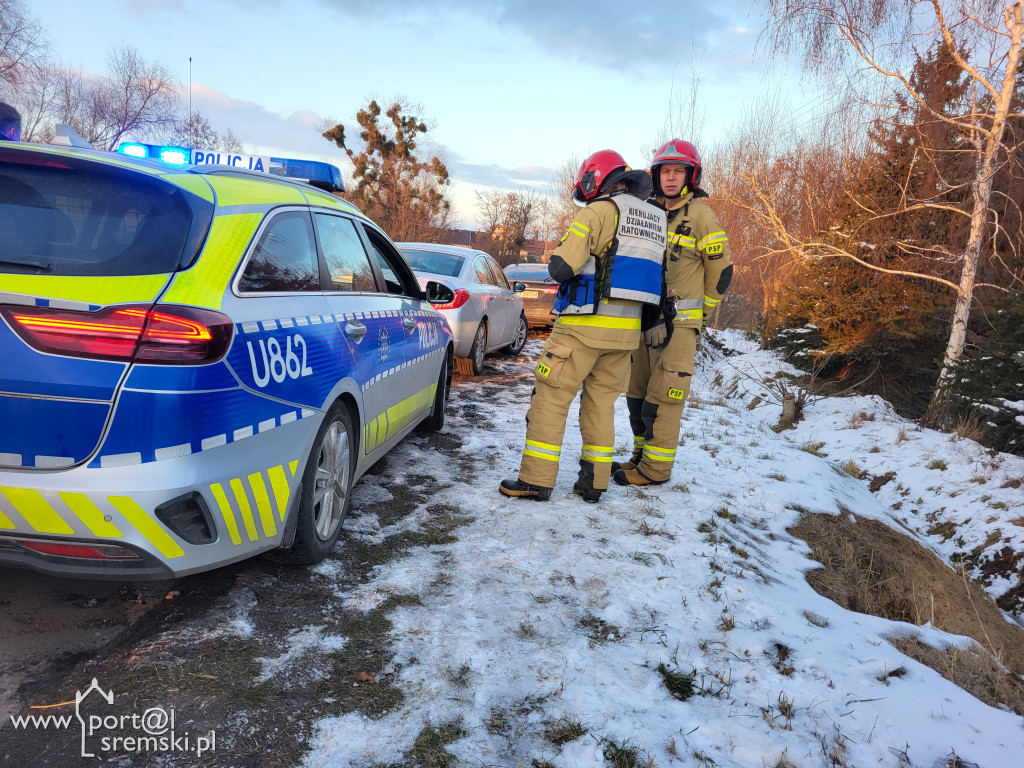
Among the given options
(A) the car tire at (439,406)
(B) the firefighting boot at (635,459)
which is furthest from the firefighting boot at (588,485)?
(A) the car tire at (439,406)

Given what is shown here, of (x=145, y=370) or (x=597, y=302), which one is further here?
(x=597, y=302)

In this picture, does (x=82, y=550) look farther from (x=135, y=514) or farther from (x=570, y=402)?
(x=570, y=402)

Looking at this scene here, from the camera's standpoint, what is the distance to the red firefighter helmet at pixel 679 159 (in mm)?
4293

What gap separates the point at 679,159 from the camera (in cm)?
428

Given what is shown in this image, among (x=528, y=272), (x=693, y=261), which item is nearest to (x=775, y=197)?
(x=528, y=272)

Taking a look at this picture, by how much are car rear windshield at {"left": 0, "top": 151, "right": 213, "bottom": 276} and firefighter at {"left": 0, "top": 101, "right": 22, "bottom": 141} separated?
0.89 meters

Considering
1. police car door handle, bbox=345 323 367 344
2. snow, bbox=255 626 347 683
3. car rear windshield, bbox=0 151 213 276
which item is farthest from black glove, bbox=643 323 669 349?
car rear windshield, bbox=0 151 213 276

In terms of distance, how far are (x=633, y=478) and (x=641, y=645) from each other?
7.25 ft

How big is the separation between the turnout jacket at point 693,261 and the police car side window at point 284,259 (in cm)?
253

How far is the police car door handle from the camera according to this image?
305cm

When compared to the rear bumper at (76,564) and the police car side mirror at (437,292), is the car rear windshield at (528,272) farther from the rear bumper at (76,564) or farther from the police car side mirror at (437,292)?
the rear bumper at (76,564)

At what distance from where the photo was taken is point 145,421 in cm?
190

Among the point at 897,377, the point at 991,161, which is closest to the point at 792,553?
the point at 991,161

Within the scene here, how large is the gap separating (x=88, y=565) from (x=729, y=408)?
7874 millimetres
